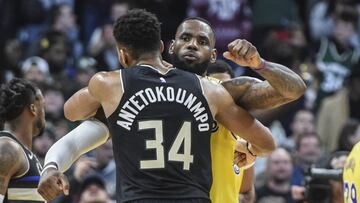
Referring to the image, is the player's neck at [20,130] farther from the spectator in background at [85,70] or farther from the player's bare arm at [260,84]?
the spectator in background at [85,70]

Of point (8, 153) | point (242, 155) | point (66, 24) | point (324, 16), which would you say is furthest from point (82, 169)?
point (324, 16)

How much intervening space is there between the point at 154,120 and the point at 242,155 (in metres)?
1.00

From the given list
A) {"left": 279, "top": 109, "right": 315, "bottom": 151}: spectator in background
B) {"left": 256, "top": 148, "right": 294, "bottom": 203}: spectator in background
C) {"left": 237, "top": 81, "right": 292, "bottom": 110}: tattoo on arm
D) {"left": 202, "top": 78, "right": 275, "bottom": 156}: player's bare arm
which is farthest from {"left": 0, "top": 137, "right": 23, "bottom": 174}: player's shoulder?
{"left": 279, "top": 109, "right": 315, "bottom": 151}: spectator in background

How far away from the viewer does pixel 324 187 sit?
840 centimetres

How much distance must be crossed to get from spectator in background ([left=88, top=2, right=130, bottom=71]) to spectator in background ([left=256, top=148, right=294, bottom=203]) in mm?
3294

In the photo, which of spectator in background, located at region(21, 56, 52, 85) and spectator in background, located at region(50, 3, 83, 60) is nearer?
spectator in background, located at region(21, 56, 52, 85)

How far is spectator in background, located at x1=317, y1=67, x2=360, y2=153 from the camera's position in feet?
43.8

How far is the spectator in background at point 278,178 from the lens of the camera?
11.3 meters

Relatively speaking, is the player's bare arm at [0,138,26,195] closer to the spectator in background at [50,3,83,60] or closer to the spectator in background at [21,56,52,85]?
the spectator in background at [21,56,52,85]

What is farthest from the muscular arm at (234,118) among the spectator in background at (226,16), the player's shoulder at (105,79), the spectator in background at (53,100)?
the spectator in background at (226,16)

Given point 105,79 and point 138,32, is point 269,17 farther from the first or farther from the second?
point 105,79

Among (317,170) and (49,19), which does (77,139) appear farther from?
(49,19)

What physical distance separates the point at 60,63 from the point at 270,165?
375 centimetres

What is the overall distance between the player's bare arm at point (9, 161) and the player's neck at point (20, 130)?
264mm
